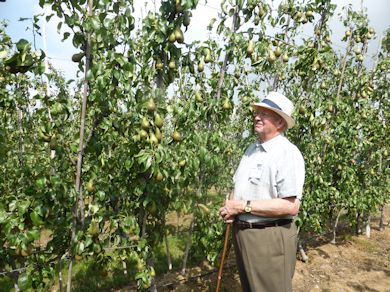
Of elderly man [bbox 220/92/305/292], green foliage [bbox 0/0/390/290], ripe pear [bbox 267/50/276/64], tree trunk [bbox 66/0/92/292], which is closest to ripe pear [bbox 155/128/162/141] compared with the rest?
green foliage [bbox 0/0/390/290]

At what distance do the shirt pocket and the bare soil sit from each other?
2857 millimetres

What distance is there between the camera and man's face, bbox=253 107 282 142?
2725 millimetres

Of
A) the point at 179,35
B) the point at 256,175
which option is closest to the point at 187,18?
the point at 179,35

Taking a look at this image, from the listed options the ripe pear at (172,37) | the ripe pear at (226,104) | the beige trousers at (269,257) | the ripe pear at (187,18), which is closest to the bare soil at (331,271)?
the beige trousers at (269,257)

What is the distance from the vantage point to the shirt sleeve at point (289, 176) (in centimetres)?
244

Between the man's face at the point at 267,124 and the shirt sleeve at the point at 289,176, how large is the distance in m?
0.27

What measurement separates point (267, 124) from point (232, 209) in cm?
75

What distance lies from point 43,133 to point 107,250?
42.4 inches

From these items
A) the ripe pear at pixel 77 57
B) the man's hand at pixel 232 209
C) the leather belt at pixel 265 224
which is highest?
the ripe pear at pixel 77 57

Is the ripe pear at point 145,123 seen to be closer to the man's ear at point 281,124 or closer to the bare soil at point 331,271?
the man's ear at point 281,124

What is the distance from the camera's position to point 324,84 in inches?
203

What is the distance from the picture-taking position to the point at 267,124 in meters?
2.73

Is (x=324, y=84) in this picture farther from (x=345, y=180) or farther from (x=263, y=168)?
(x=263, y=168)

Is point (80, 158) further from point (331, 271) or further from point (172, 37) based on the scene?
point (331, 271)
